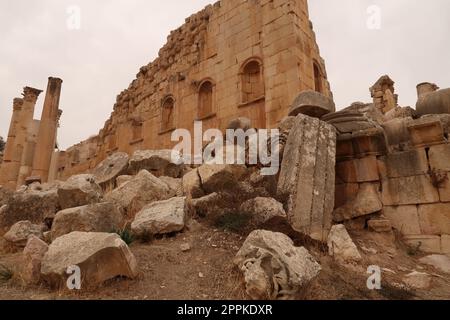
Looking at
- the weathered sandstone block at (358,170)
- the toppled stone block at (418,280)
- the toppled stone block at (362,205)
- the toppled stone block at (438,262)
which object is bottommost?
the toppled stone block at (418,280)

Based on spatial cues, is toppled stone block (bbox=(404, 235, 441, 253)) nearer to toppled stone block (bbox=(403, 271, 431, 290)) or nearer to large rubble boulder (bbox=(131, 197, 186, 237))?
toppled stone block (bbox=(403, 271, 431, 290))

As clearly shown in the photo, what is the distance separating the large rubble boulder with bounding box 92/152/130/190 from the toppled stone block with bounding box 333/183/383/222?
13.4ft

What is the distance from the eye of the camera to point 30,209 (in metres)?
4.51

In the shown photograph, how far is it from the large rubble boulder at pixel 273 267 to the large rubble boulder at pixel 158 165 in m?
3.43

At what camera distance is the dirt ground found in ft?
8.50

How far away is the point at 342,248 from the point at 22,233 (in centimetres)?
386

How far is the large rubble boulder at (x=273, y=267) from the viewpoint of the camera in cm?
246

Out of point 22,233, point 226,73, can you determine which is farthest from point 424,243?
point 226,73

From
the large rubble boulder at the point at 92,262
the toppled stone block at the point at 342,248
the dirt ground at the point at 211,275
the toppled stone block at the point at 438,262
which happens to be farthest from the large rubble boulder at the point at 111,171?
the toppled stone block at the point at 438,262

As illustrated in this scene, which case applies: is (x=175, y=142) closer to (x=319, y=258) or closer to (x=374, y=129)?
(x=374, y=129)

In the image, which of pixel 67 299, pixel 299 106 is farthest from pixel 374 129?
pixel 67 299

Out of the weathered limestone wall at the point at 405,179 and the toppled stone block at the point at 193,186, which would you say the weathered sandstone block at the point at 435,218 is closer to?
the weathered limestone wall at the point at 405,179

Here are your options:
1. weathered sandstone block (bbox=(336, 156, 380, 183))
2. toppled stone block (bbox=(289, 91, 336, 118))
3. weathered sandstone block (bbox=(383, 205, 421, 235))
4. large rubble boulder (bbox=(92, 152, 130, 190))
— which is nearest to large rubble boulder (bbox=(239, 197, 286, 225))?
weathered sandstone block (bbox=(336, 156, 380, 183))

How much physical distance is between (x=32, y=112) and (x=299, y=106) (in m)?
18.1
